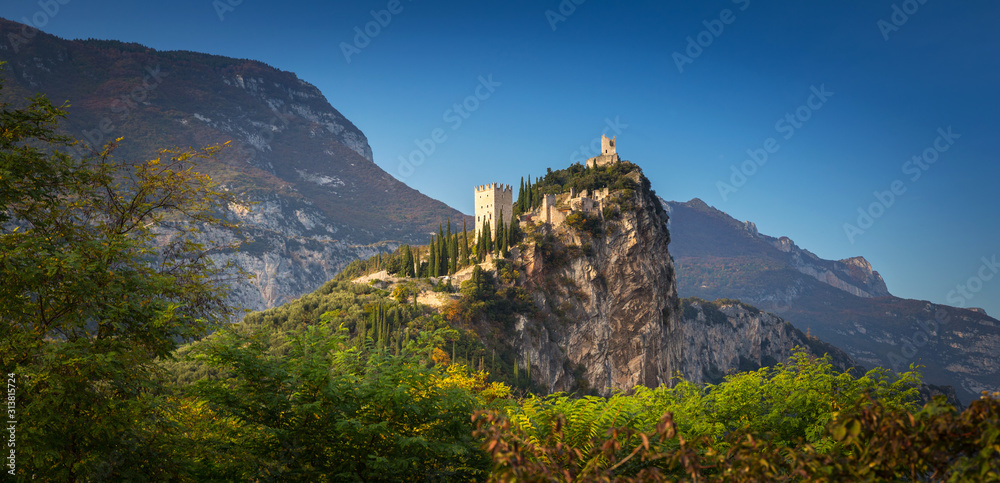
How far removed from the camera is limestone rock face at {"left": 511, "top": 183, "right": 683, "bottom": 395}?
81250mm

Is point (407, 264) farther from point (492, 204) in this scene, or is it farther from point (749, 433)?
point (749, 433)

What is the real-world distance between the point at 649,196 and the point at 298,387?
92.4 meters

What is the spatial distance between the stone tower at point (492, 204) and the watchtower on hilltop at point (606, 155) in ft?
72.4

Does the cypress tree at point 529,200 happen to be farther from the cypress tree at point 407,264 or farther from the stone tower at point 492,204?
the cypress tree at point 407,264

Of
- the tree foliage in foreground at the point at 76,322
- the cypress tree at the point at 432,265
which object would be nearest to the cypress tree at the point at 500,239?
the cypress tree at the point at 432,265

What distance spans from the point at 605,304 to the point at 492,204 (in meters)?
24.6

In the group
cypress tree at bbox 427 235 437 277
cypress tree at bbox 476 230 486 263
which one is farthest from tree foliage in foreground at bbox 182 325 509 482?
cypress tree at bbox 476 230 486 263

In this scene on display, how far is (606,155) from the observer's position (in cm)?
10950

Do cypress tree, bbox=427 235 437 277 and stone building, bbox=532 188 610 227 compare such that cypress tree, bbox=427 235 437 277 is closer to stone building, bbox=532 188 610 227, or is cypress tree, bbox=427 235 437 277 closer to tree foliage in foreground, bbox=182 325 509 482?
stone building, bbox=532 188 610 227

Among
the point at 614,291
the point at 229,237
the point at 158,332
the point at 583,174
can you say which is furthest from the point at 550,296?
the point at 229,237

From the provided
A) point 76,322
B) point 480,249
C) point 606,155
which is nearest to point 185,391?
point 76,322

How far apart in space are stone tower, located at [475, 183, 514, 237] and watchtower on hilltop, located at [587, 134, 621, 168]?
869 inches

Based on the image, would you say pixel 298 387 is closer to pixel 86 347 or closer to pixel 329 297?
pixel 86 347

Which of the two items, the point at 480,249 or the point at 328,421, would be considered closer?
the point at 328,421
